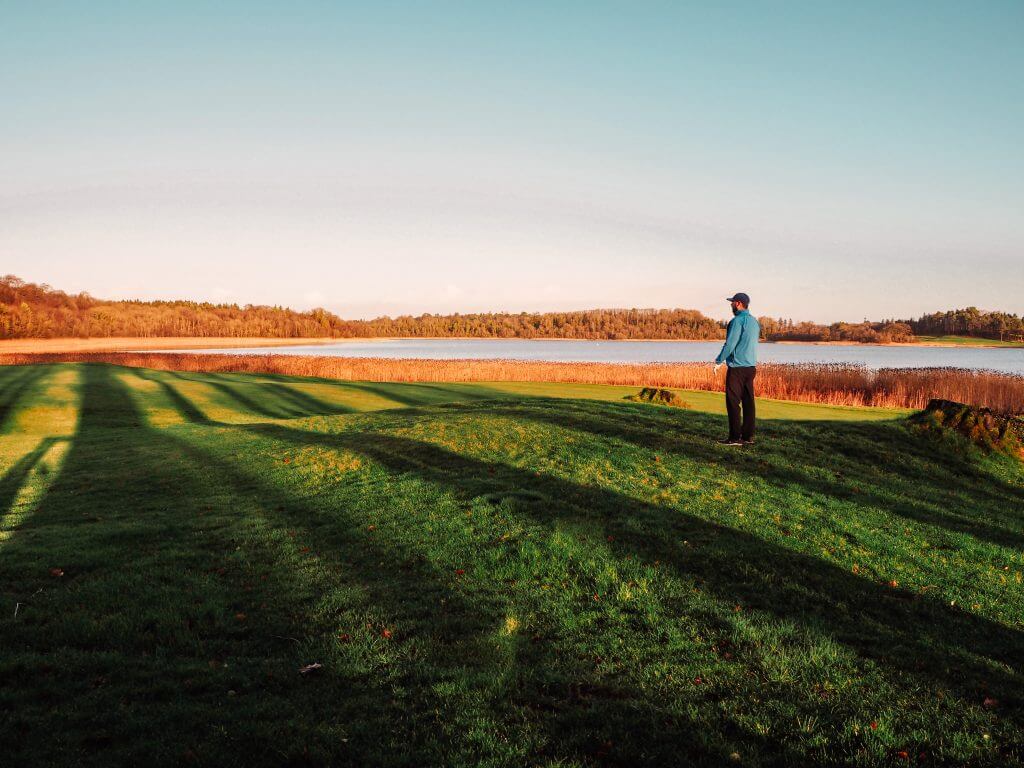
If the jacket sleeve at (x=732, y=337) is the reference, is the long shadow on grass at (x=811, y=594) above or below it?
below

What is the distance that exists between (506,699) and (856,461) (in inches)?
388

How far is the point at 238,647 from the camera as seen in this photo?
193 inches

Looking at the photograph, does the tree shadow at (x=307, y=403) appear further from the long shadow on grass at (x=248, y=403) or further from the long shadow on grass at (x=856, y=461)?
the long shadow on grass at (x=856, y=461)

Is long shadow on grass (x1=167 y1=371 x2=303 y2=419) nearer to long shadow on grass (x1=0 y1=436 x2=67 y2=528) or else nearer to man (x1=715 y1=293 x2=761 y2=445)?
long shadow on grass (x1=0 y1=436 x2=67 y2=528)

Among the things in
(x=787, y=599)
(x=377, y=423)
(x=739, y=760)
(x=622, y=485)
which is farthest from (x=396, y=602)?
(x=377, y=423)

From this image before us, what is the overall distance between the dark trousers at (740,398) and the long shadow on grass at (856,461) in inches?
18.2

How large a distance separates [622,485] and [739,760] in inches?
240

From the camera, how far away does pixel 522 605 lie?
5801 millimetres

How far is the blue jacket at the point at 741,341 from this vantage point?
10789 millimetres

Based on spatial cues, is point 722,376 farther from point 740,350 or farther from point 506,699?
point 506,699

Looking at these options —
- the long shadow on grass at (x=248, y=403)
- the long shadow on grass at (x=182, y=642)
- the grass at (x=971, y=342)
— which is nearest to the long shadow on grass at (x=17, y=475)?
the long shadow on grass at (x=182, y=642)

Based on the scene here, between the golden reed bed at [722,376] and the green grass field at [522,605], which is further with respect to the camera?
the golden reed bed at [722,376]

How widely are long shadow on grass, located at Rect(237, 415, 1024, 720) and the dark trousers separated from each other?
140 inches

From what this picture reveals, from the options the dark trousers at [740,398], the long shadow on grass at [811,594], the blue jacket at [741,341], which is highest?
the blue jacket at [741,341]
